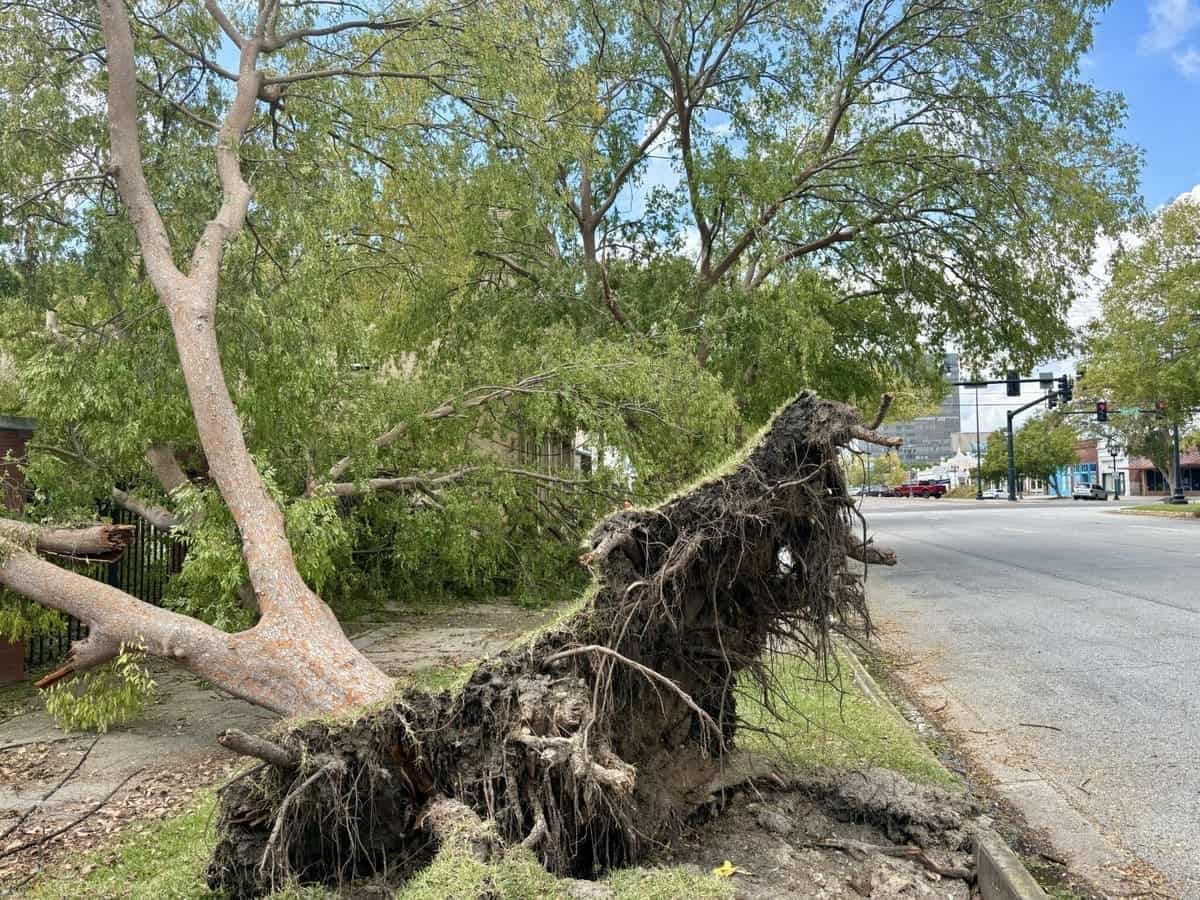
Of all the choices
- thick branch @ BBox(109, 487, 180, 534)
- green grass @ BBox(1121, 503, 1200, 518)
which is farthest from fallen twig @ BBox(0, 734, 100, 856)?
green grass @ BBox(1121, 503, 1200, 518)

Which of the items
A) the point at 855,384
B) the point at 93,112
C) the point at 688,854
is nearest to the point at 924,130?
the point at 855,384

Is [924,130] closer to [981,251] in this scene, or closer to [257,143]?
[981,251]

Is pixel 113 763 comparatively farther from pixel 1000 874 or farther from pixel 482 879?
pixel 1000 874

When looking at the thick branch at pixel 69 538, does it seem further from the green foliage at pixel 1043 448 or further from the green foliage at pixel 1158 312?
the green foliage at pixel 1043 448

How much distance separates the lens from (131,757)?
6.04m

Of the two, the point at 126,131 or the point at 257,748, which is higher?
the point at 126,131

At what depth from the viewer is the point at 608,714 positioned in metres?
3.80

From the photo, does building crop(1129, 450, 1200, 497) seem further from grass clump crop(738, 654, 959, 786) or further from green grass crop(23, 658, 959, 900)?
green grass crop(23, 658, 959, 900)

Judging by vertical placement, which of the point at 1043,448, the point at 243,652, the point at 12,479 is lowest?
the point at 243,652

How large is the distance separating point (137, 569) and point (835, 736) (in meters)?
8.26

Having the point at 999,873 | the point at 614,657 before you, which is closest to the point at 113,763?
the point at 614,657

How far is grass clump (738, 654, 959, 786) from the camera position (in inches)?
195

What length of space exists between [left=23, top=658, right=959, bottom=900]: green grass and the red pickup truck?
281ft

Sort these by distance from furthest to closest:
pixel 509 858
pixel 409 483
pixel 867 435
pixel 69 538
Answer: pixel 409 483, pixel 69 538, pixel 867 435, pixel 509 858
